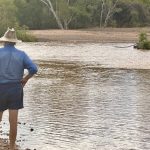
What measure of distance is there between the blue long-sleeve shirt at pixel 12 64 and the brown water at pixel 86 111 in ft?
5.00

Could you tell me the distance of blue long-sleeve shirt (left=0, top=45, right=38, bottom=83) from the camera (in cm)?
719

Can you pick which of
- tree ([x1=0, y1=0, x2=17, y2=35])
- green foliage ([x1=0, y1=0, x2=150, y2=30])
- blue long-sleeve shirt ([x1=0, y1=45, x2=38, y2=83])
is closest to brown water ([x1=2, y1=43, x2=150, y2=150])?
blue long-sleeve shirt ([x1=0, y1=45, x2=38, y2=83])

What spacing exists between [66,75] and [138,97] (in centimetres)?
620

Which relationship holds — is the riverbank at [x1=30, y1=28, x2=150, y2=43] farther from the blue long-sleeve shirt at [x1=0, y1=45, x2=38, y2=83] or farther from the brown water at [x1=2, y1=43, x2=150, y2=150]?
the blue long-sleeve shirt at [x1=0, y1=45, x2=38, y2=83]

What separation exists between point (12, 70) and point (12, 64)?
8cm

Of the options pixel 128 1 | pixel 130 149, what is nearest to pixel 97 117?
pixel 130 149

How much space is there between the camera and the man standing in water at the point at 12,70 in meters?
7.19

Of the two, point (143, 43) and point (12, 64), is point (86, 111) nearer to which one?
point (12, 64)

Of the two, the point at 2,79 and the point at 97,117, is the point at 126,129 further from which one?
the point at 2,79

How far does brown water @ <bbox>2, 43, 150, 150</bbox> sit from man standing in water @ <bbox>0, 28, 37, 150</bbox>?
50.5 inches

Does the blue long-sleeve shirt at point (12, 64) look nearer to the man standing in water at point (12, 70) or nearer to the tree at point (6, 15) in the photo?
the man standing in water at point (12, 70)

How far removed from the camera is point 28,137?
907cm

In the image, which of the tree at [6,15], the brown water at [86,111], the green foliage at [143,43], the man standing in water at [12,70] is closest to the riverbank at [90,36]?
the tree at [6,15]

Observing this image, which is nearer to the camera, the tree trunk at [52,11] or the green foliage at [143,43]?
the green foliage at [143,43]
